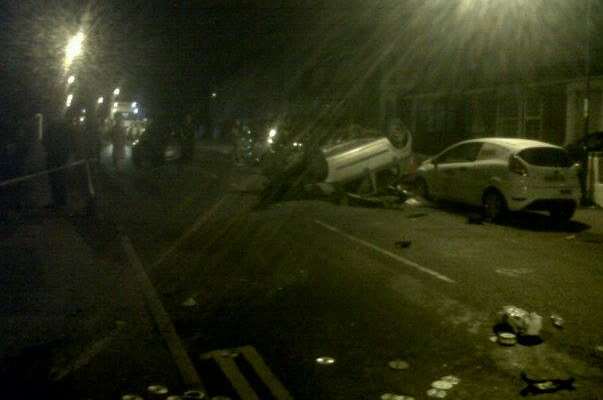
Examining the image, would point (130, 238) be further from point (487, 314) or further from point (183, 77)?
point (183, 77)

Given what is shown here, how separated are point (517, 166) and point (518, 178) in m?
0.23

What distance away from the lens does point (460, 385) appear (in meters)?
6.07

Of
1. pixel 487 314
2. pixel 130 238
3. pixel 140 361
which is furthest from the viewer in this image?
pixel 130 238

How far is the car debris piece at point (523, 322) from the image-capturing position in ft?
24.2

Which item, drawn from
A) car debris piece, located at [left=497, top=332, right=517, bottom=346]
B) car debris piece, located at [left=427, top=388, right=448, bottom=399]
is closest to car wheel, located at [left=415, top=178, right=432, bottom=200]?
car debris piece, located at [left=497, top=332, right=517, bottom=346]

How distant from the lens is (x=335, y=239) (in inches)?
535

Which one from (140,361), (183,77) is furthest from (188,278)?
(183,77)

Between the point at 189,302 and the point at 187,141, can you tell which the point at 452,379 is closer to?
the point at 189,302

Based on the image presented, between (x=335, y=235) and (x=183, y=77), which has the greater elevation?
(x=183, y=77)

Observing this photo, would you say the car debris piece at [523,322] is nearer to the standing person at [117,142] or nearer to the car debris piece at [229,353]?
the car debris piece at [229,353]

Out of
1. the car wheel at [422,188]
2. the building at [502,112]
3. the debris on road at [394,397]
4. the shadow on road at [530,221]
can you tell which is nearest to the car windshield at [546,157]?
the shadow on road at [530,221]

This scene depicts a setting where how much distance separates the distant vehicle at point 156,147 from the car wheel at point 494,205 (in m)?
19.9

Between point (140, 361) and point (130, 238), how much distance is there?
7.22 m

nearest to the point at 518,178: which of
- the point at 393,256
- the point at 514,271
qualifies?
A: the point at 393,256
